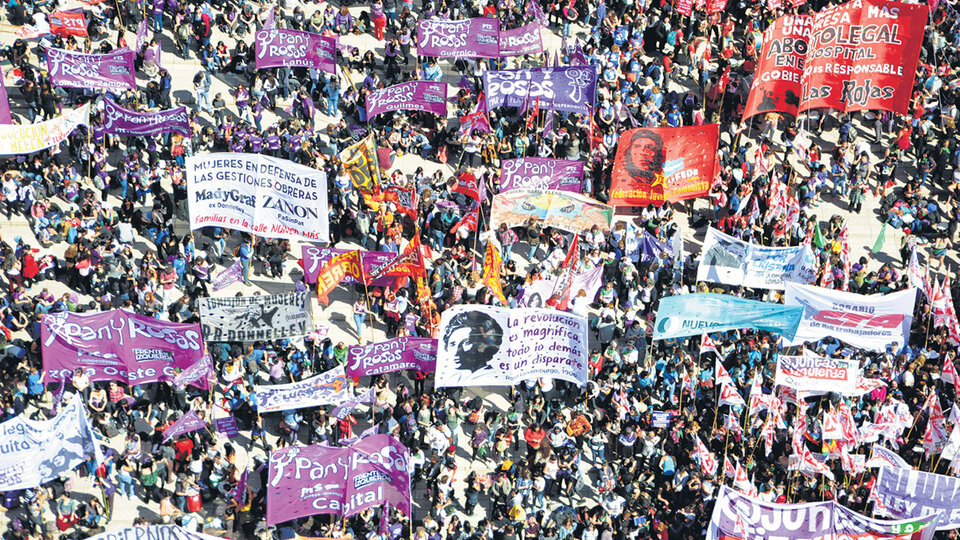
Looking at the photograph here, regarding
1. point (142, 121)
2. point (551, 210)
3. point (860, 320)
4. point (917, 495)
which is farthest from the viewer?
point (142, 121)

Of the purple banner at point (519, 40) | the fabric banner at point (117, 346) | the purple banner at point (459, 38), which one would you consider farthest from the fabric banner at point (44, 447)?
the purple banner at point (519, 40)

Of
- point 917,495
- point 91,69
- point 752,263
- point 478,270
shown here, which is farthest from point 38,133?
point 917,495

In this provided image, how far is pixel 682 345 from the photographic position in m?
36.3

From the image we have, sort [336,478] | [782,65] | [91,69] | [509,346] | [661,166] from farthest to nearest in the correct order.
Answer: [91,69] → [782,65] → [661,166] → [509,346] → [336,478]

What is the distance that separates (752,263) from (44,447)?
15.8m

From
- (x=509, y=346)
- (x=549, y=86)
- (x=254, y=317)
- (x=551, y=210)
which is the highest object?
(x=549, y=86)

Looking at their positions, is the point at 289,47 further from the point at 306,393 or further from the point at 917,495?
the point at 917,495

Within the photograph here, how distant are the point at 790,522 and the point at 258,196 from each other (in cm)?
1356

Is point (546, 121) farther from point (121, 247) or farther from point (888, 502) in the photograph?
point (888, 502)

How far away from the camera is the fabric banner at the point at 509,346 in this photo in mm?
32375

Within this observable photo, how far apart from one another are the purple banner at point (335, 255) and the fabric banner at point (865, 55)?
11252 millimetres

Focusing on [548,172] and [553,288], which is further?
[548,172]

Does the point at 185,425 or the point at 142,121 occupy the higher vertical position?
the point at 142,121

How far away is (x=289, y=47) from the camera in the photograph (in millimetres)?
41500
